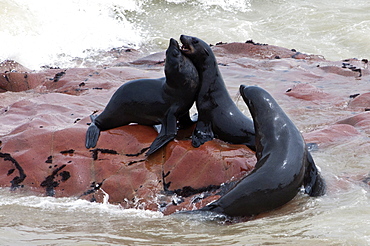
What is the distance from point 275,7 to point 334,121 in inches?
670

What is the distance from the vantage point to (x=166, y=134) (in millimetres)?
5879

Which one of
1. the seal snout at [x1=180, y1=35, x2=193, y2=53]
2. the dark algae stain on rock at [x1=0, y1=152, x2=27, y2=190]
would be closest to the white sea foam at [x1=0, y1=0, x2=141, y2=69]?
the dark algae stain on rock at [x1=0, y1=152, x2=27, y2=190]

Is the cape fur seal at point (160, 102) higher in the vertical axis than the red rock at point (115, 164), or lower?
higher

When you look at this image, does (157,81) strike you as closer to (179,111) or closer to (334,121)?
(179,111)

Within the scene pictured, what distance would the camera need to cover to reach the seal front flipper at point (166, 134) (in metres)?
5.78

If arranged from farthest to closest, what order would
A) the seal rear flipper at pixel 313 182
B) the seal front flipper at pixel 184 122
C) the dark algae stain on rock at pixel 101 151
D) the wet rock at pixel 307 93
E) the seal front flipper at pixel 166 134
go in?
the wet rock at pixel 307 93 → the seal front flipper at pixel 184 122 → the dark algae stain on rock at pixel 101 151 → the seal front flipper at pixel 166 134 → the seal rear flipper at pixel 313 182

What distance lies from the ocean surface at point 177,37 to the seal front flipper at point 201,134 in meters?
0.97

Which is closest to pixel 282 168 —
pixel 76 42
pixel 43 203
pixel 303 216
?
pixel 303 216

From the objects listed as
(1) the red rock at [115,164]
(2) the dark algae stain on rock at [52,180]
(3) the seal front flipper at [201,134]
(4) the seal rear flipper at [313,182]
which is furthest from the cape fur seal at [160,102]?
(4) the seal rear flipper at [313,182]

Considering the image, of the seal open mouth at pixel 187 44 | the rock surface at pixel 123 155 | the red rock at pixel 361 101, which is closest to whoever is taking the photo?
the rock surface at pixel 123 155

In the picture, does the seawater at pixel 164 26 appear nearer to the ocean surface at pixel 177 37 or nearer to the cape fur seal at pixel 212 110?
the ocean surface at pixel 177 37

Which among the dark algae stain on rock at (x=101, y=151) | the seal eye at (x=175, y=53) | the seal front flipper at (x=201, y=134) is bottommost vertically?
the dark algae stain on rock at (x=101, y=151)

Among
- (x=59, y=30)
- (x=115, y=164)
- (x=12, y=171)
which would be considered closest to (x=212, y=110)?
(x=115, y=164)

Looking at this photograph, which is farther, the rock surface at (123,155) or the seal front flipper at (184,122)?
the seal front flipper at (184,122)
